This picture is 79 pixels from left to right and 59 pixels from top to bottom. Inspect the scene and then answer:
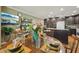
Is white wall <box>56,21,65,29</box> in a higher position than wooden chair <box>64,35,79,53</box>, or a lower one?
higher

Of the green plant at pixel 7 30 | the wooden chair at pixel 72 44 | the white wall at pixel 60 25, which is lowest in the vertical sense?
the wooden chair at pixel 72 44

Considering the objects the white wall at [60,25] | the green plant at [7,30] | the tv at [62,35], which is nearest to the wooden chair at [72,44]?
the tv at [62,35]

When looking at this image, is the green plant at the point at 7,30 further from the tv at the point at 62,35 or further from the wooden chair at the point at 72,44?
the wooden chair at the point at 72,44

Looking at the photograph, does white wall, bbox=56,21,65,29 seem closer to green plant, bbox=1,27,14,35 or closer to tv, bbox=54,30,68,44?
tv, bbox=54,30,68,44

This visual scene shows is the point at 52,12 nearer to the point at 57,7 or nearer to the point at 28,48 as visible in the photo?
the point at 57,7

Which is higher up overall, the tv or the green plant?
the green plant

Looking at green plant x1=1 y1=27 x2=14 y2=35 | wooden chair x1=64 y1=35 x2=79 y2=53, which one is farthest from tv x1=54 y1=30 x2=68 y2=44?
green plant x1=1 y1=27 x2=14 y2=35

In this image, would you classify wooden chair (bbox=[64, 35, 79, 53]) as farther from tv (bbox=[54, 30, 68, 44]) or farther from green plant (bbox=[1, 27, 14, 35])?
green plant (bbox=[1, 27, 14, 35])

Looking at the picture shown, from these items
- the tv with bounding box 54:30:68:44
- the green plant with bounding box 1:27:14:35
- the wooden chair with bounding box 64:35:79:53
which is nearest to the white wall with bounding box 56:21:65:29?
the tv with bounding box 54:30:68:44

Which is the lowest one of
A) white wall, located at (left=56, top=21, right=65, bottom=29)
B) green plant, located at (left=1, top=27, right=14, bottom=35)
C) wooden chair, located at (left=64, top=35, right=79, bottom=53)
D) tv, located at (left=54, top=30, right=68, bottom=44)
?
wooden chair, located at (left=64, top=35, right=79, bottom=53)

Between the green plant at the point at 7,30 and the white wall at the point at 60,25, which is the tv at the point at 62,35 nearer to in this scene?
the white wall at the point at 60,25

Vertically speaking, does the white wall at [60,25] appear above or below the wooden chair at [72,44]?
above
